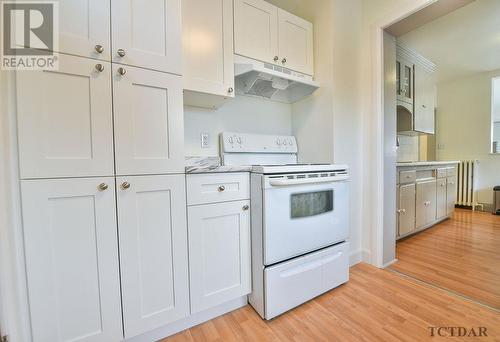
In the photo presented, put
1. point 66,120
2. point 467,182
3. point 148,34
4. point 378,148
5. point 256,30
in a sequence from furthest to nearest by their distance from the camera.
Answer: point 467,182 → point 378,148 → point 256,30 → point 148,34 → point 66,120

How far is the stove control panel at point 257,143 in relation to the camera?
5.76 ft

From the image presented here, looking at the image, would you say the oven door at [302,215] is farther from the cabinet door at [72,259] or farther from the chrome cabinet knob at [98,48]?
the chrome cabinet knob at [98,48]

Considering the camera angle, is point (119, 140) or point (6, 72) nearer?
point (6, 72)

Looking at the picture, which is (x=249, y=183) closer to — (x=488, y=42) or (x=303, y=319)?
(x=303, y=319)

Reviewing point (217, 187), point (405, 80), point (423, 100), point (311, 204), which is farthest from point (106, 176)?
point (423, 100)

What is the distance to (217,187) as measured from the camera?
Answer: 1258mm

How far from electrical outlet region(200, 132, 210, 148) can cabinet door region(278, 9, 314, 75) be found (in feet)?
2.90

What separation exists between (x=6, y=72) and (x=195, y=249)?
3.68ft

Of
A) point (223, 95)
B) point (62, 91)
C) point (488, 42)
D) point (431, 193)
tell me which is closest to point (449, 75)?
point (488, 42)

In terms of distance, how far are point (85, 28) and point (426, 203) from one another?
3669 millimetres

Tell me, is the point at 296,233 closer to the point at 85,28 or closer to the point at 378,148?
the point at 378,148

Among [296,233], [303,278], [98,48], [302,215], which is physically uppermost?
[98,48]

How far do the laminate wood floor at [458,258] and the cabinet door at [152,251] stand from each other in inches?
76.2

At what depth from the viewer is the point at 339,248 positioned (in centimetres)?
161
